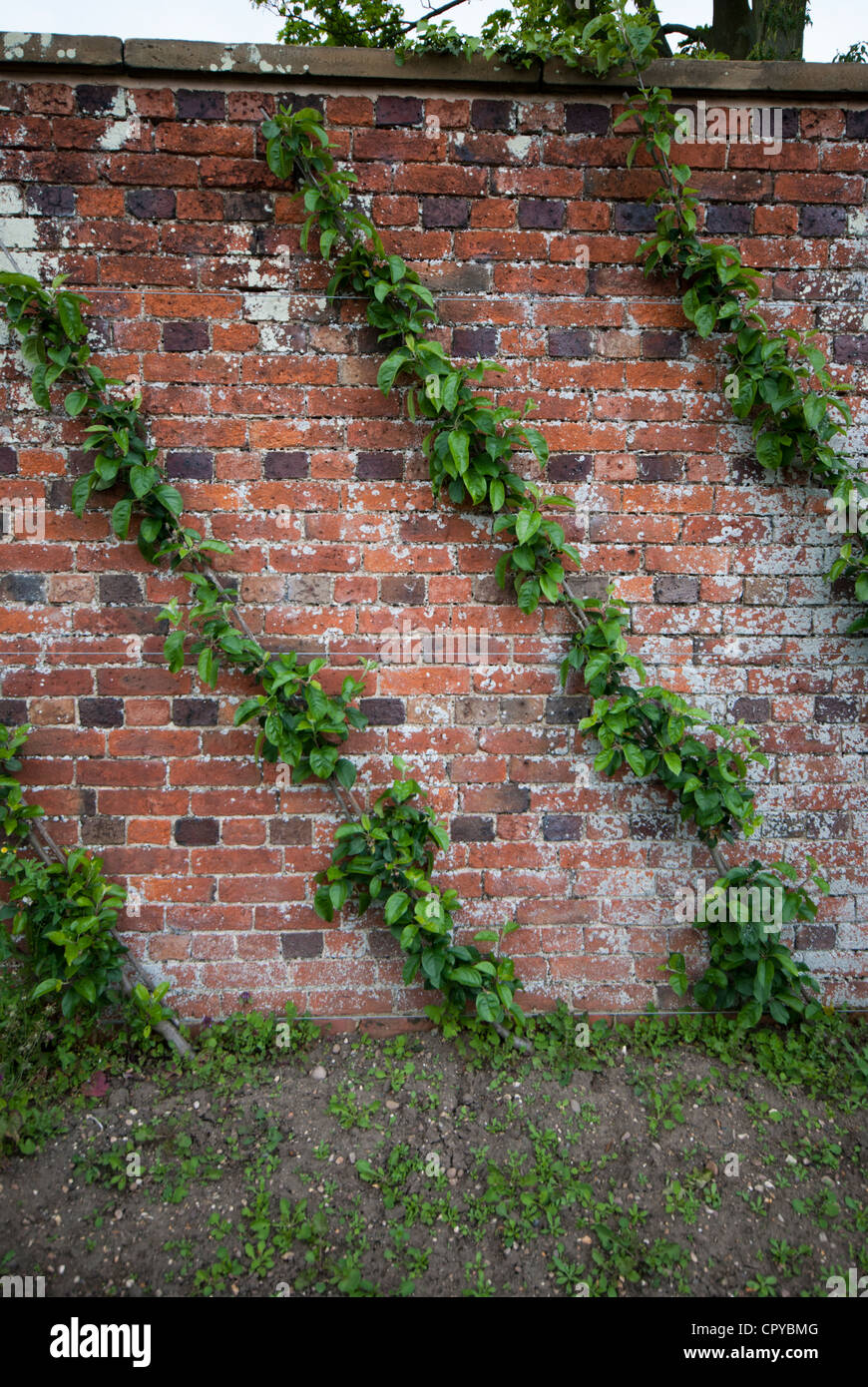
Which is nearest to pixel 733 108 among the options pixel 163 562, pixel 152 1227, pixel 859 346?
pixel 859 346

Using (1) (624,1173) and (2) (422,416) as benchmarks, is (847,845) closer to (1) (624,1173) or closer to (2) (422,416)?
(1) (624,1173)

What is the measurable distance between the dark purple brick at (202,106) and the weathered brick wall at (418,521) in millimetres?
11

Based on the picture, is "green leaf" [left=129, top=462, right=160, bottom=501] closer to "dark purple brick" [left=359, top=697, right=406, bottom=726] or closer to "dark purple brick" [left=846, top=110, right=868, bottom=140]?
"dark purple brick" [left=359, top=697, right=406, bottom=726]

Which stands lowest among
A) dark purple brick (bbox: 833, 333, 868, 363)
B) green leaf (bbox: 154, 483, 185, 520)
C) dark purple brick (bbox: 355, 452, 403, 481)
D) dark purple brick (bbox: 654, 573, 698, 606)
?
dark purple brick (bbox: 654, 573, 698, 606)

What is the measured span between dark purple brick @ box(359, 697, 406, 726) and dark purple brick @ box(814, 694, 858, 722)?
50.8 inches

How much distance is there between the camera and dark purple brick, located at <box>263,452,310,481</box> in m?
2.14

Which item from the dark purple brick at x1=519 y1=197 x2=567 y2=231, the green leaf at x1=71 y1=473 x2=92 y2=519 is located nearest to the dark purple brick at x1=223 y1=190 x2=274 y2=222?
the dark purple brick at x1=519 y1=197 x2=567 y2=231

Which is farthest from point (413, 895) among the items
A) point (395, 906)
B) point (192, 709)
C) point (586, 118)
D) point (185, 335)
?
point (586, 118)

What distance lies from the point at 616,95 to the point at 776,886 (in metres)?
2.33

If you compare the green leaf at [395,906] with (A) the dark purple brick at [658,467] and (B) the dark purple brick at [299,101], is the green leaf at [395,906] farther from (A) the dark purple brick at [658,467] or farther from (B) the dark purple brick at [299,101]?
(B) the dark purple brick at [299,101]

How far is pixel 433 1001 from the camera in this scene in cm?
232

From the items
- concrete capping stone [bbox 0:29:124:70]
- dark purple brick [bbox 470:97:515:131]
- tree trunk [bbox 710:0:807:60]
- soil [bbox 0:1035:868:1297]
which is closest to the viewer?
soil [bbox 0:1035:868:1297]

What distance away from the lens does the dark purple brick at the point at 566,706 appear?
2246mm

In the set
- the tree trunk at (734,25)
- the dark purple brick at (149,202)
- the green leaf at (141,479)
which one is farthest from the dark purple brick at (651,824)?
the tree trunk at (734,25)
